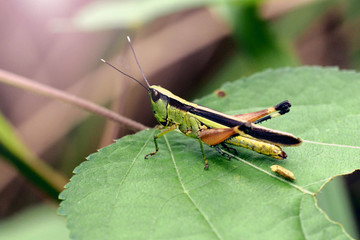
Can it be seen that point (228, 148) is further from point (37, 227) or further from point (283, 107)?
point (37, 227)

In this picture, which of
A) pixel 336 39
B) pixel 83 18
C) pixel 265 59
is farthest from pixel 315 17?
pixel 83 18

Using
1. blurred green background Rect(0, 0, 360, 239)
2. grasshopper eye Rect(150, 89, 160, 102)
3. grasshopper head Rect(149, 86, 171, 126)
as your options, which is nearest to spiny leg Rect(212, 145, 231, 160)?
grasshopper head Rect(149, 86, 171, 126)

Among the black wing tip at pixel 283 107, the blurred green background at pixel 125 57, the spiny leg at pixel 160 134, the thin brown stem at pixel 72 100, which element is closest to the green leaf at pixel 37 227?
the blurred green background at pixel 125 57

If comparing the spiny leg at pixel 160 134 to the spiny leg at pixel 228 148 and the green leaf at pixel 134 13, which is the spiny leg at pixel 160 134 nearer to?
the spiny leg at pixel 228 148

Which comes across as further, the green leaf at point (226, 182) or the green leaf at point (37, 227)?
the green leaf at point (37, 227)

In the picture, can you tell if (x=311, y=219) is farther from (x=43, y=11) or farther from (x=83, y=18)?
(x=43, y=11)

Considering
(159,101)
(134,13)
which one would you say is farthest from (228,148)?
(134,13)
